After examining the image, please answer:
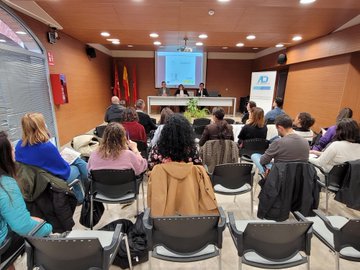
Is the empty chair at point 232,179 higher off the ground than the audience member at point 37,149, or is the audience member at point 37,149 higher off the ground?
the audience member at point 37,149

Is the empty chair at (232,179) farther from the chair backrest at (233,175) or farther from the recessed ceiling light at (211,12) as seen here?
the recessed ceiling light at (211,12)

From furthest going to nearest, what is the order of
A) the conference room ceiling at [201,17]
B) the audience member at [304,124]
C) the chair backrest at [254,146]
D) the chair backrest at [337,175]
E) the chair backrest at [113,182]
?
the conference room ceiling at [201,17] → the chair backrest at [254,146] → the audience member at [304,124] → the chair backrest at [337,175] → the chair backrest at [113,182]

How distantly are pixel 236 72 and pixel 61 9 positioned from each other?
8547mm

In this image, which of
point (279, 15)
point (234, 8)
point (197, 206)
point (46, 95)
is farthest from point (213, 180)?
point (46, 95)

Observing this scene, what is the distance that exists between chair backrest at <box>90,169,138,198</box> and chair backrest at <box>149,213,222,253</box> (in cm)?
78

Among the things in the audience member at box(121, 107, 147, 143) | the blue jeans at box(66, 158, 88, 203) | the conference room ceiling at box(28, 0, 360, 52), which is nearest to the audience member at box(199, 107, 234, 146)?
the audience member at box(121, 107, 147, 143)

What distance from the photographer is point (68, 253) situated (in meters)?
1.10

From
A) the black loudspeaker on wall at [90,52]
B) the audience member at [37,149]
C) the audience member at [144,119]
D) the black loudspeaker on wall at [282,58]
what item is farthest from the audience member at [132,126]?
the black loudspeaker on wall at [282,58]

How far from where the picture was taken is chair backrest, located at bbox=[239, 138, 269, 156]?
299cm

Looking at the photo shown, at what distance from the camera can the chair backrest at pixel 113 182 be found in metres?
1.95

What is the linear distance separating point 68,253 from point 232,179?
1.61 m

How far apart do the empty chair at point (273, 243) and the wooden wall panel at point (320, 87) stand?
4716mm

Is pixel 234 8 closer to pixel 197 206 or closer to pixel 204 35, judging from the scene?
pixel 204 35

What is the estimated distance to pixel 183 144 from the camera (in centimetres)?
158
